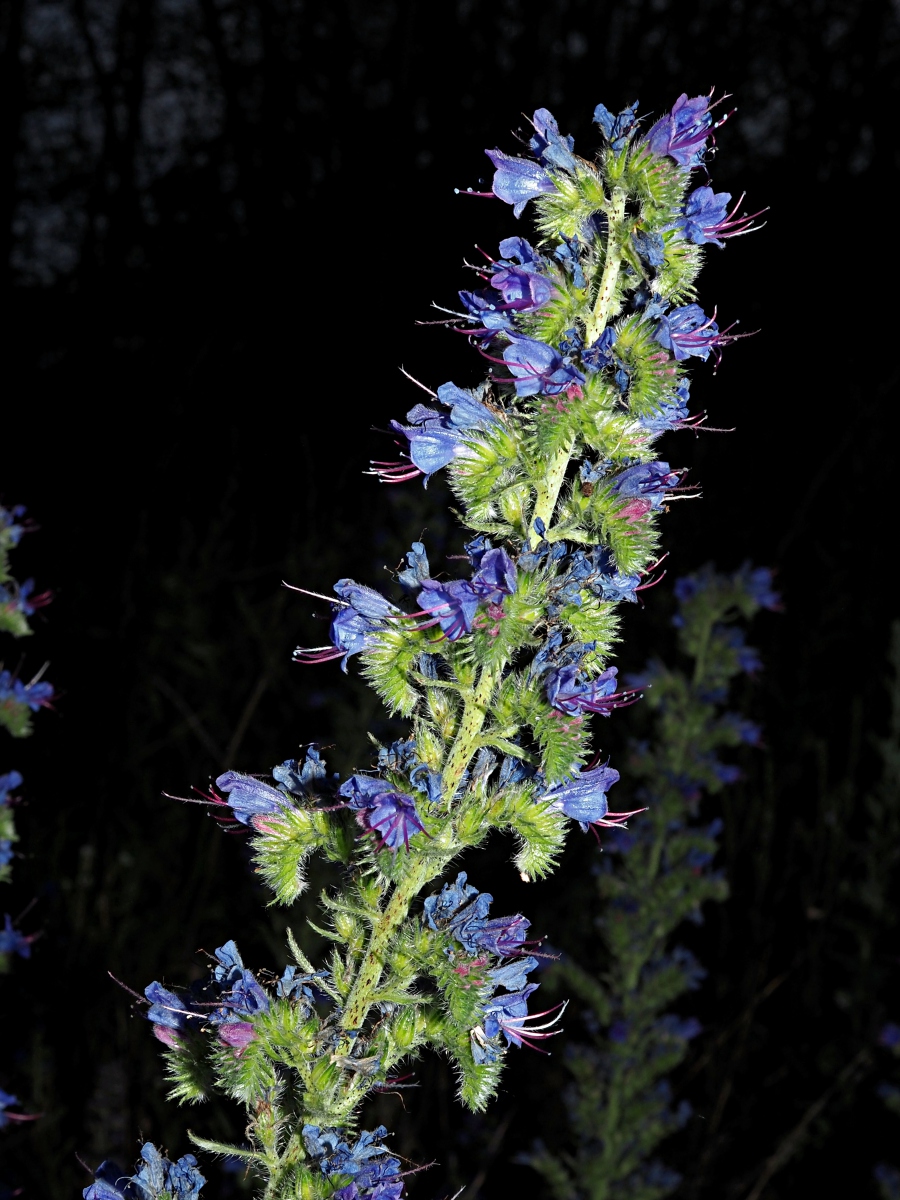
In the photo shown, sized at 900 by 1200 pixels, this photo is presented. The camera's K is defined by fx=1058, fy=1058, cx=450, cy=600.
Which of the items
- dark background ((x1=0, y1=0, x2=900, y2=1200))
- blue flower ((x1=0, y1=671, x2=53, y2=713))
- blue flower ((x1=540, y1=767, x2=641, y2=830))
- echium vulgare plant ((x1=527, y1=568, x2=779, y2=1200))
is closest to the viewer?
blue flower ((x1=540, y1=767, x2=641, y2=830))

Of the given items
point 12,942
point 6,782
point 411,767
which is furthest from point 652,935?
point 411,767

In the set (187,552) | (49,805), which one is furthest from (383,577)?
(49,805)

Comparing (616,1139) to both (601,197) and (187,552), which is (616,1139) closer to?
(601,197)

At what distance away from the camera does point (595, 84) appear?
8.87 metres

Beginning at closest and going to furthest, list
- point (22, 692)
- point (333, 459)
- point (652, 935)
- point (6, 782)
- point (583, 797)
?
point (583, 797) → point (6, 782) → point (22, 692) → point (652, 935) → point (333, 459)

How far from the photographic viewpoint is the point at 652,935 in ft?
9.84

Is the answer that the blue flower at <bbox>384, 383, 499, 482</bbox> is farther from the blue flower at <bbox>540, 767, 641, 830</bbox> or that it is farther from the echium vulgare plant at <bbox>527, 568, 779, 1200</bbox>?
the echium vulgare plant at <bbox>527, 568, 779, 1200</bbox>

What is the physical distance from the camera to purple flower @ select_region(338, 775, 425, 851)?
3.67ft

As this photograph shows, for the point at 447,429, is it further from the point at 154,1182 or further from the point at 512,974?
the point at 154,1182

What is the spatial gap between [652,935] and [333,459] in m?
5.88

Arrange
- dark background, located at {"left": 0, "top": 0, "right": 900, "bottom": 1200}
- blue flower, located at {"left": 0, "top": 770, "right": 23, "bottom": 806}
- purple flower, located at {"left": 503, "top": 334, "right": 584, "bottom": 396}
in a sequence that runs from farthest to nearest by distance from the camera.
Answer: dark background, located at {"left": 0, "top": 0, "right": 900, "bottom": 1200}, blue flower, located at {"left": 0, "top": 770, "right": 23, "bottom": 806}, purple flower, located at {"left": 503, "top": 334, "right": 584, "bottom": 396}

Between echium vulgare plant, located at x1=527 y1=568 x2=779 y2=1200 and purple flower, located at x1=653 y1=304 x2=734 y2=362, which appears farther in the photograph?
echium vulgare plant, located at x1=527 y1=568 x2=779 y2=1200

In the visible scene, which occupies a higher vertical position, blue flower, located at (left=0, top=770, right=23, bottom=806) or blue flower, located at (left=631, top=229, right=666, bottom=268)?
blue flower, located at (left=631, top=229, right=666, bottom=268)

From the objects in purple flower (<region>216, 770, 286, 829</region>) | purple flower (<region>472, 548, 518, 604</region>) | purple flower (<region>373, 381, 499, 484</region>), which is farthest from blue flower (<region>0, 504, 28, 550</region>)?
purple flower (<region>472, 548, 518, 604</region>)
